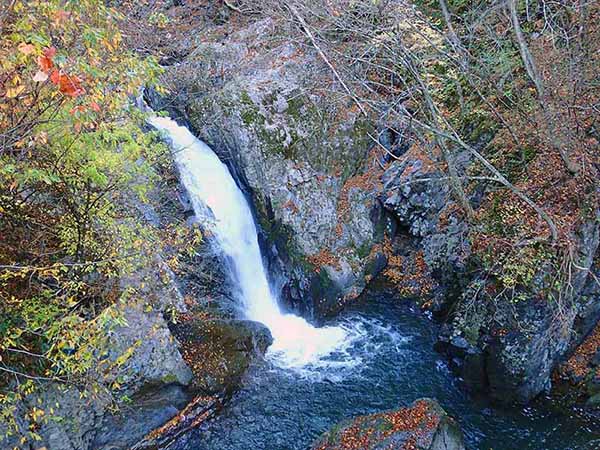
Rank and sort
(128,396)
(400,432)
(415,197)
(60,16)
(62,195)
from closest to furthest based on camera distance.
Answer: (60,16) < (62,195) < (400,432) < (128,396) < (415,197)

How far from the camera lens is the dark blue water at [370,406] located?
6891mm

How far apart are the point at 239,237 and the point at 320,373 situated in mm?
3908

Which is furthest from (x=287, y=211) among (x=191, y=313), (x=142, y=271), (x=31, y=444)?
(x=31, y=444)

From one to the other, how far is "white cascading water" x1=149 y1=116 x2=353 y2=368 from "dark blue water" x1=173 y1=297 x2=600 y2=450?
1.02 meters

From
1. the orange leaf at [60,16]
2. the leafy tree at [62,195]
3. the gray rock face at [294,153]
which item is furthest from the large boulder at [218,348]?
the orange leaf at [60,16]

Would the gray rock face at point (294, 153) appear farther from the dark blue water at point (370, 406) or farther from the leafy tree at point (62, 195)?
the leafy tree at point (62, 195)

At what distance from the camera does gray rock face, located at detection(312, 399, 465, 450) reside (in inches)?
236

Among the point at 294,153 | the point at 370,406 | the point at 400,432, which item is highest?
the point at 294,153

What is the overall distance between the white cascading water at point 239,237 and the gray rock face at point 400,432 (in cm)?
291

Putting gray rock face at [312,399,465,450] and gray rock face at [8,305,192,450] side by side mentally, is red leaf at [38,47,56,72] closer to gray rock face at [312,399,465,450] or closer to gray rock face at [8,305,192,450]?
gray rock face at [8,305,192,450]

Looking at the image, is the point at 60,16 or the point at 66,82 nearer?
the point at 66,82

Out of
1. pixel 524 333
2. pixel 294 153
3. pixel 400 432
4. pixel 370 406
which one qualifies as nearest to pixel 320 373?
pixel 370 406

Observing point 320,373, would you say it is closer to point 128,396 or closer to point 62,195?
point 128,396

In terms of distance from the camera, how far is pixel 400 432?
6.12 m
